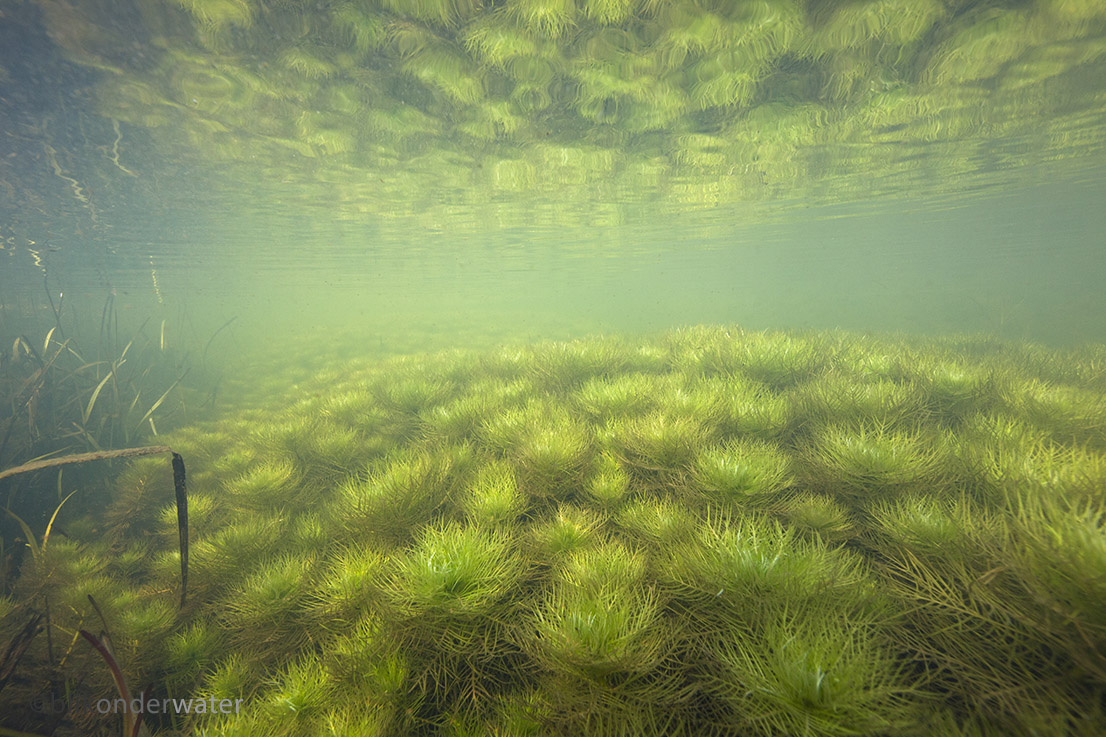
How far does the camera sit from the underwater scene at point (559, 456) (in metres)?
1.54

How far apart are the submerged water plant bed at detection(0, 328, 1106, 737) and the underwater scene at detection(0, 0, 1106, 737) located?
2 cm

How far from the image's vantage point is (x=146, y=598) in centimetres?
278

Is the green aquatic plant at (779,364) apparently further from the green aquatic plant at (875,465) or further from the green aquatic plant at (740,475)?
the green aquatic plant at (740,475)

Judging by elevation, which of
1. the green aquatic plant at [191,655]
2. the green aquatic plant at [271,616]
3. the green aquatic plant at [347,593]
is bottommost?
the green aquatic plant at [191,655]

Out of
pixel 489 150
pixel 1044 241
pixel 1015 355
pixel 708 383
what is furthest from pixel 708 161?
pixel 1044 241

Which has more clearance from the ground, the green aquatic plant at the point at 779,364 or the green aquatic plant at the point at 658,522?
the green aquatic plant at the point at 779,364

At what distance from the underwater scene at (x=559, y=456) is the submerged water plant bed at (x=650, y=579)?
0.07 feet

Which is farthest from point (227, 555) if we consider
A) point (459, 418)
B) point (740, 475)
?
point (740, 475)

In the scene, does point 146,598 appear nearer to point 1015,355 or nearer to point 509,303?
point 1015,355

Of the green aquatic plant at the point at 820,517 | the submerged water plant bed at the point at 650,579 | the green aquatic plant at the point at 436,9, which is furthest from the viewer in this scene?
the green aquatic plant at the point at 436,9

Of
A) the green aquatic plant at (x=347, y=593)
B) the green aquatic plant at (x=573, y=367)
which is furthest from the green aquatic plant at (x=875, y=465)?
the green aquatic plant at (x=347, y=593)

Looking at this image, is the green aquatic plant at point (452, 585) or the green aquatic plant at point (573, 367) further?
the green aquatic plant at point (573, 367)

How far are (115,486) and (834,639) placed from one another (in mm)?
8813

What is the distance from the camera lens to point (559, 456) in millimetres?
2773
